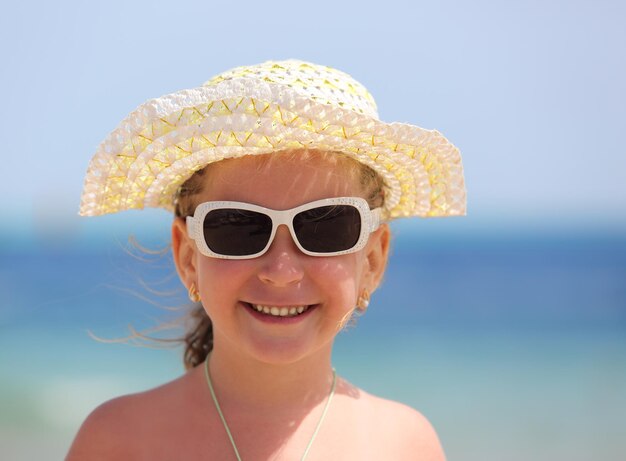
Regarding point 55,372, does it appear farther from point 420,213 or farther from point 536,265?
point 536,265

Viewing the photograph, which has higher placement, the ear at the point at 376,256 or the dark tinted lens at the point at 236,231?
the dark tinted lens at the point at 236,231

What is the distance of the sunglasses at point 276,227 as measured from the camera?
6.07 feet

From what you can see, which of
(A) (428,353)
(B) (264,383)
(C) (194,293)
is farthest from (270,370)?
(A) (428,353)

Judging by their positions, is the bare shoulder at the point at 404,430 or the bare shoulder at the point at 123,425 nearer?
the bare shoulder at the point at 123,425

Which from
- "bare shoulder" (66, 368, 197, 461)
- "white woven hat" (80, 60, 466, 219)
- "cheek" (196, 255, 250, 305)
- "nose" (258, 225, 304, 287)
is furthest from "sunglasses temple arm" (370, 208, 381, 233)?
"bare shoulder" (66, 368, 197, 461)

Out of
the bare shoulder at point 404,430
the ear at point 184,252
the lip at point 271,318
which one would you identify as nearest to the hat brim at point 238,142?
the ear at point 184,252

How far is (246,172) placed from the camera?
74.7 inches

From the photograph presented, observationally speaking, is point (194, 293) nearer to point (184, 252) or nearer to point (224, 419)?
point (184, 252)

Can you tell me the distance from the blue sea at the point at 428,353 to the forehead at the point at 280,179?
0.61m

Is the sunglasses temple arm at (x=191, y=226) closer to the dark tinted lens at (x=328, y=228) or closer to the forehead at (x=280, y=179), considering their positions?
the forehead at (x=280, y=179)

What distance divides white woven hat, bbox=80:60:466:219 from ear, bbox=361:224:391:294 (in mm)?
131

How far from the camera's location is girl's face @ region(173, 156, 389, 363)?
73.4 inches

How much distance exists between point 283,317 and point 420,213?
0.62 m

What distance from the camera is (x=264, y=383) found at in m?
2.06
